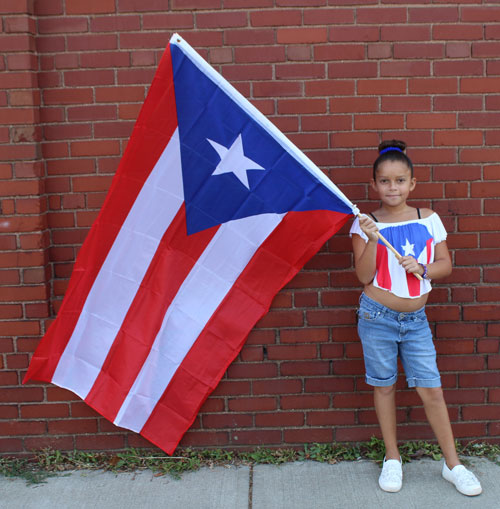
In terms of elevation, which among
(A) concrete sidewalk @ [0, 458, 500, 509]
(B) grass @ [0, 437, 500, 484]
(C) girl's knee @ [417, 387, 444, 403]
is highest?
(C) girl's knee @ [417, 387, 444, 403]

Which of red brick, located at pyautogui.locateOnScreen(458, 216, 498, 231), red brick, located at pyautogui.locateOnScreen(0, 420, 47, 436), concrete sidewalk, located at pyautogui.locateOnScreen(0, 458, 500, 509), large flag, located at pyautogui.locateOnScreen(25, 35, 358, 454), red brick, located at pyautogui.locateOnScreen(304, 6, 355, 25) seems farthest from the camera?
red brick, located at pyautogui.locateOnScreen(0, 420, 47, 436)

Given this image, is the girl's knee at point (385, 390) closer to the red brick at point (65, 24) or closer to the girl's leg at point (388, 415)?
the girl's leg at point (388, 415)

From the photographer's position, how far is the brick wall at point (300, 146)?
347cm

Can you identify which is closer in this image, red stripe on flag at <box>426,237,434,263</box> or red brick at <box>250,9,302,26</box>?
red stripe on flag at <box>426,237,434,263</box>

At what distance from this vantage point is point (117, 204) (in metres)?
3.27

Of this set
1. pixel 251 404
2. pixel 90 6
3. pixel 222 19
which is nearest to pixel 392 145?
pixel 222 19

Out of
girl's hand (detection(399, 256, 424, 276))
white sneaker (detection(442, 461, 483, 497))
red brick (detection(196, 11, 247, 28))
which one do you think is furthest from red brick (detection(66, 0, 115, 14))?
white sneaker (detection(442, 461, 483, 497))

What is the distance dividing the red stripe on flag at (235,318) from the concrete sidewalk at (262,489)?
0.89ft

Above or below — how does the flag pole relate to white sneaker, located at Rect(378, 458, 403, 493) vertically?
above

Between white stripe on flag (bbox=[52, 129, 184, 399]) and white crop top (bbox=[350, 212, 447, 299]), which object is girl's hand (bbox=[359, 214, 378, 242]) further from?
white stripe on flag (bbox=[52, 129, 184, 399])

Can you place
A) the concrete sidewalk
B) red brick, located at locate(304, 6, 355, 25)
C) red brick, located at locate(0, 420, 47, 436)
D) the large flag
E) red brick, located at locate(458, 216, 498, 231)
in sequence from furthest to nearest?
red brick, located at locate(0, 420, 47, 436) → red brick, located at locate(458, 216, 498, 231) → red brick, located at locate(304, 6, 355, 25) → the concrete sidewalk → the large flag

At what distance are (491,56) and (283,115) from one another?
1.13 m

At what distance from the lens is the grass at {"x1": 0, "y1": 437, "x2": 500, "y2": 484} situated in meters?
3.60

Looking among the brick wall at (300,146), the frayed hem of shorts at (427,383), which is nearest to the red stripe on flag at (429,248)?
the brick wall at (300,146)
